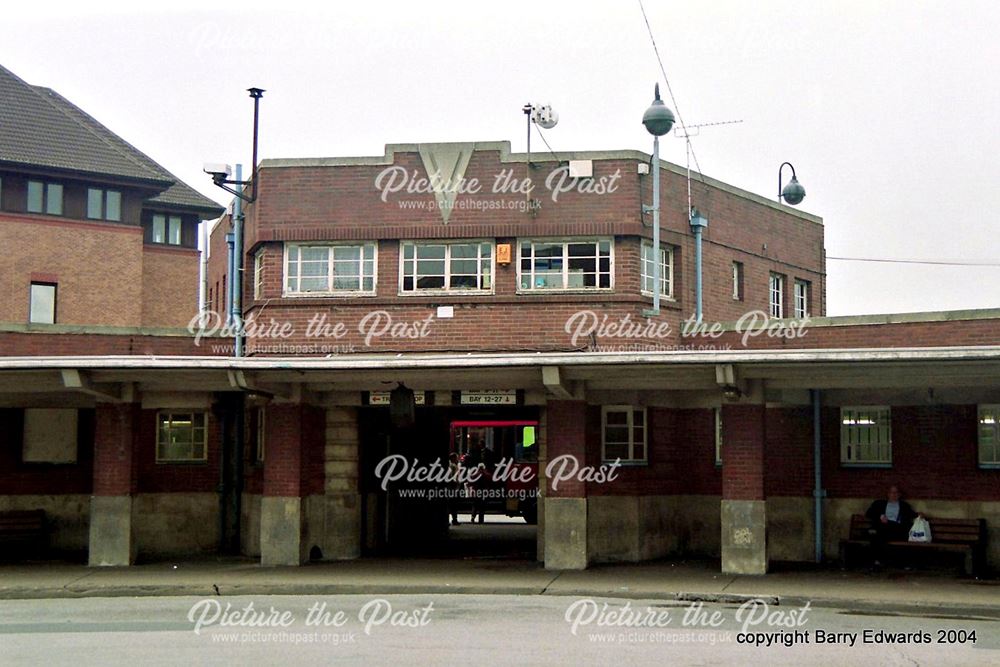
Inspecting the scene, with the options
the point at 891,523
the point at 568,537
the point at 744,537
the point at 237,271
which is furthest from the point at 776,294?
the point at 237,271

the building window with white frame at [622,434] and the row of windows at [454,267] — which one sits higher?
the row of windows at [454,267]

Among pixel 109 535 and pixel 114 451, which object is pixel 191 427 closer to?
pixel 114 451

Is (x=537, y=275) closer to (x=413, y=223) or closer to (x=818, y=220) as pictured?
(x=413, y=223)

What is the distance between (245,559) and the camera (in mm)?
21000

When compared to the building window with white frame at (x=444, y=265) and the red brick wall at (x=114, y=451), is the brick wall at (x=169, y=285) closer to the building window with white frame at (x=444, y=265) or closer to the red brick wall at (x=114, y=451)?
the building window with white frame at (x=444, y=265)

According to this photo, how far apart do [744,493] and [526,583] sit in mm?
3642

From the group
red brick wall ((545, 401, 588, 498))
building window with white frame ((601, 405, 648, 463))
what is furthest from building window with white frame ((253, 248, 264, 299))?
building window with white frame ((601, 405, 648, 463))

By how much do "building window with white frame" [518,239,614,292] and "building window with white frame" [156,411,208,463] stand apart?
6.45 meters

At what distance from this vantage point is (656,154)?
71.5ft

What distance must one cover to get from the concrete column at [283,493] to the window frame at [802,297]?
39.5ft

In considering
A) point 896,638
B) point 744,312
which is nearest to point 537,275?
point 744,312

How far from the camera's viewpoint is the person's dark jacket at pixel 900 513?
19.4 m

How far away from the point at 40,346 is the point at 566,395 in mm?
9484

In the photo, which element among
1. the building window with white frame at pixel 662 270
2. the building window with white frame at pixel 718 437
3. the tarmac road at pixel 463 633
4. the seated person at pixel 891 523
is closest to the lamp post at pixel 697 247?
the building window with white frame at pixel 662 270
